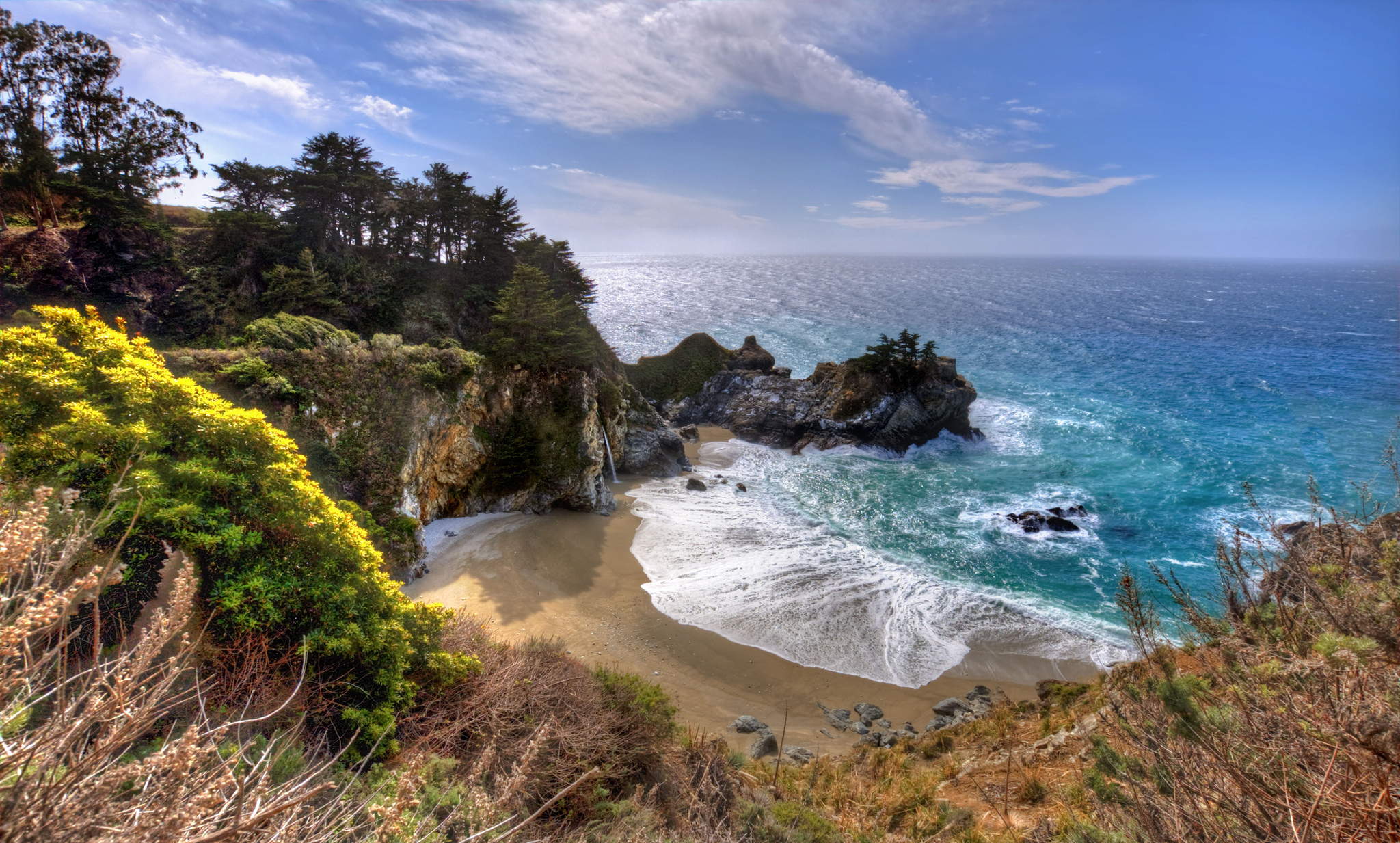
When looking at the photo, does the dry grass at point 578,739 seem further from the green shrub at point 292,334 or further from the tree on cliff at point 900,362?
the tree on cliff at point 900,362

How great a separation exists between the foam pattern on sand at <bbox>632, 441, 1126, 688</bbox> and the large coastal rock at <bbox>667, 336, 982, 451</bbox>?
35.0 feet

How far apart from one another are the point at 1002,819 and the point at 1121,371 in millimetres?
47360

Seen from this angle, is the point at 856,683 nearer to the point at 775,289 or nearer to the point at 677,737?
the point at 677,737

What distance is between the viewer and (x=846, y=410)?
30672 mm

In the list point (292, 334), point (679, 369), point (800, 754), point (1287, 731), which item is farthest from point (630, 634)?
point (679, 369)

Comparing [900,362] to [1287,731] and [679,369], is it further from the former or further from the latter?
[1287,731]

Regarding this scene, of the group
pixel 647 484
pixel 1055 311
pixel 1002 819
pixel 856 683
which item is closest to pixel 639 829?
pixel 1002 819

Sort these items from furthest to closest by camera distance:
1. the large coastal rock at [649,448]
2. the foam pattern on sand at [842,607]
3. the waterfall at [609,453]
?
the large coastal rock at [649,448] < the waterfall at [609,453] < the foam pattern on sand at [842,607]

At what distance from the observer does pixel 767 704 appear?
41.8ft

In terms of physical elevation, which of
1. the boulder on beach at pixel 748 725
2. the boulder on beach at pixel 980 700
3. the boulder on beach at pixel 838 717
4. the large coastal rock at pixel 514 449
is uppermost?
the large coastal rock at pixel 514 449

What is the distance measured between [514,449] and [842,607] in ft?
42.2

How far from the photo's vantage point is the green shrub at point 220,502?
7754 mm

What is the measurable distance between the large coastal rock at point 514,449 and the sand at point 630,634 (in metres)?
1.40

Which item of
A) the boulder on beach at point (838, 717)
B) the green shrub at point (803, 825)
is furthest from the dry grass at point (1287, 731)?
the boulder on beach at point (838, 717)
